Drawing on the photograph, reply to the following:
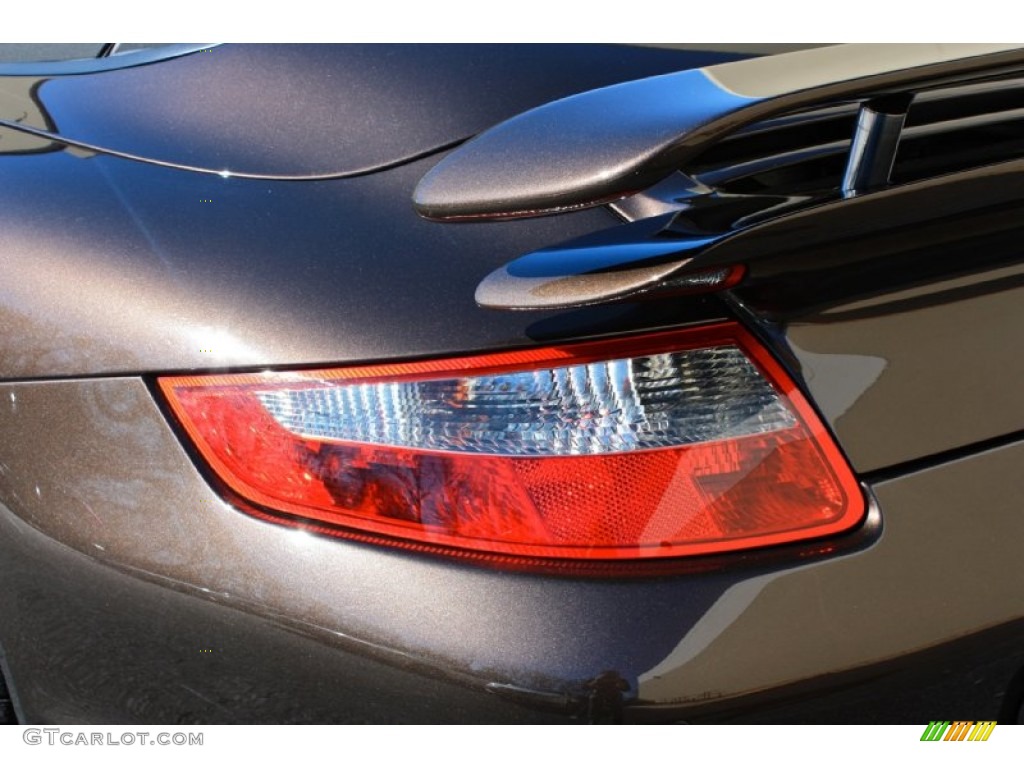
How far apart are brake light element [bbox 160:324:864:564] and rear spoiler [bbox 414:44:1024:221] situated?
179 mm

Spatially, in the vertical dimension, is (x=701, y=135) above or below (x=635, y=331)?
above

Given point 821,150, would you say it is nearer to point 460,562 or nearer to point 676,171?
point 676,171

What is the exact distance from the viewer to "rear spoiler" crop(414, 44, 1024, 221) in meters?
1.05

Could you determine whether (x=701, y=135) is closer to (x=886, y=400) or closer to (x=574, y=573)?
(x=886, y=400)

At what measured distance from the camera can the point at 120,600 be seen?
1.25m

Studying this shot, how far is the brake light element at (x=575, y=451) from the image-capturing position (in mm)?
1169

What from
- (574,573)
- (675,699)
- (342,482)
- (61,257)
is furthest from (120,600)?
(675,699)

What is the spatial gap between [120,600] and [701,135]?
31.3 inches
